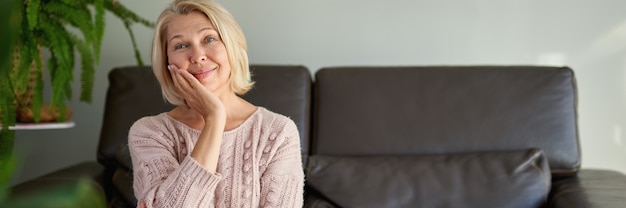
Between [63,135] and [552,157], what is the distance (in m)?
1.72

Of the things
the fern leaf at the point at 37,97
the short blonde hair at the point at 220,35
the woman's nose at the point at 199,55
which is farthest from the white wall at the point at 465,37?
the woman's nose at the point at 199,55

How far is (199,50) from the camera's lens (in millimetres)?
1302

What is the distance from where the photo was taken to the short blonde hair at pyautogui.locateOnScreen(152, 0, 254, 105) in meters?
1.32

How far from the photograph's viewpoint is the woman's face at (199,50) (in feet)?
4.28

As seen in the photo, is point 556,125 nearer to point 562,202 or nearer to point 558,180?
point 558,180

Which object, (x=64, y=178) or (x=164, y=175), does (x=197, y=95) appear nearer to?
(x=164, y=175)

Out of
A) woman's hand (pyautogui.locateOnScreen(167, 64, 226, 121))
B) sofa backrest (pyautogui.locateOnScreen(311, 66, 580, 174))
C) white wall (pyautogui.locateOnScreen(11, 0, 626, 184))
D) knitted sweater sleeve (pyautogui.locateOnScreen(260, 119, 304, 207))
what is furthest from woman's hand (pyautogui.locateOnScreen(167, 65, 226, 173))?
white wall (pyautogui.locateOnScreen(11, 0, 626, 184))

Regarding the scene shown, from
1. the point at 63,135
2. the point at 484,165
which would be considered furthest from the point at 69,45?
the point at 484,165

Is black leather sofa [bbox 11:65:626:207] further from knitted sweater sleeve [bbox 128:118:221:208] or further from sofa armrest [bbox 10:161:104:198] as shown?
knitted sweater sleeve [bbox 128:118:221:208]

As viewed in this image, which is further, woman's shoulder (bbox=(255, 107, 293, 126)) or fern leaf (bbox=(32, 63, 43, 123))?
fern leaf (bbox=(32, 63, 43, 123))

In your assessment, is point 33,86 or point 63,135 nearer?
point 33,86

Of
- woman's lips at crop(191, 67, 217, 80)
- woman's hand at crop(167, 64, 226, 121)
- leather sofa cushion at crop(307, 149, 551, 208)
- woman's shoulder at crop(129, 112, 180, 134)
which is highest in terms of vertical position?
woman's lips at crop(191, 67, 217, 80)

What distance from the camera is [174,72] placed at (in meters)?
1.33

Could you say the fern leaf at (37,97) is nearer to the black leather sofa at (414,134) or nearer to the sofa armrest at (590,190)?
the black leather sofa at (414,134)
